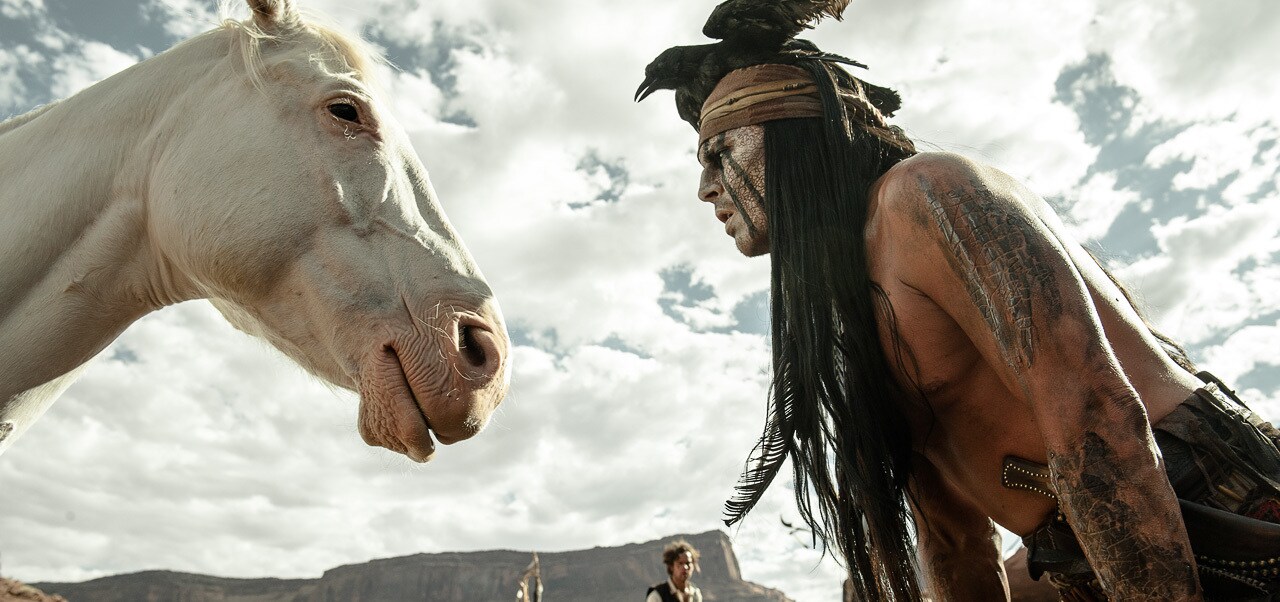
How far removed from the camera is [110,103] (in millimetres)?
2355

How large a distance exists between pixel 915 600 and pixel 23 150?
9.03 feet

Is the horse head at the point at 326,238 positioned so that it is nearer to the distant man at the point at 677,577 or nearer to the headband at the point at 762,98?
the headband at the point at 762,98

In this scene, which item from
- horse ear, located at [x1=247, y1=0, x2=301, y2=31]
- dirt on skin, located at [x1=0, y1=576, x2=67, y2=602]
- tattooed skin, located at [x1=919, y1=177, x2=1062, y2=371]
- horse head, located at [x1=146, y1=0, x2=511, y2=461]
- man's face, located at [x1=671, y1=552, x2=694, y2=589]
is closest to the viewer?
tattooed skin, located at [x1=919, y1=177, x2=1062, y2=371]

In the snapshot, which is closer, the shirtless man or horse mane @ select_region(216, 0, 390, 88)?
the shirtless man

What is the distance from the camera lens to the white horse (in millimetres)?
1979

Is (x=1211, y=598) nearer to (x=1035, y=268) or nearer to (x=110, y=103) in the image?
(x=1035, y=268)

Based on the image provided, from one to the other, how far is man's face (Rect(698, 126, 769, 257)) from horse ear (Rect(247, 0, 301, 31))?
4.52ft

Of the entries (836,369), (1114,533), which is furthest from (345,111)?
(1114,533)

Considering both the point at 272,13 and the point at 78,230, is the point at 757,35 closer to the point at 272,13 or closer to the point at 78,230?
the point at 272,13

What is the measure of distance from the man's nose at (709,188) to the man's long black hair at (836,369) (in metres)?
0.18

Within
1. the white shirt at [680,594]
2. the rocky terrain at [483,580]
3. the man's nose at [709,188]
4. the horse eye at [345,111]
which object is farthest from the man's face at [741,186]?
the rocky terrain at [483,580]

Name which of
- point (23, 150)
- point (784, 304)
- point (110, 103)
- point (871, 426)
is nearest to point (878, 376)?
point (871, 426)

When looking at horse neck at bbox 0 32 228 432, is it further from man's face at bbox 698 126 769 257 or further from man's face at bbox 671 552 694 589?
man's face at bbox 671 552 694 589

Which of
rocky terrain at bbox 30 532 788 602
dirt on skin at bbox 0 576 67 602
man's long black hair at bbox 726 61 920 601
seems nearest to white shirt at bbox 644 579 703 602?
dirt on skin at bbox 0 576 67 602
